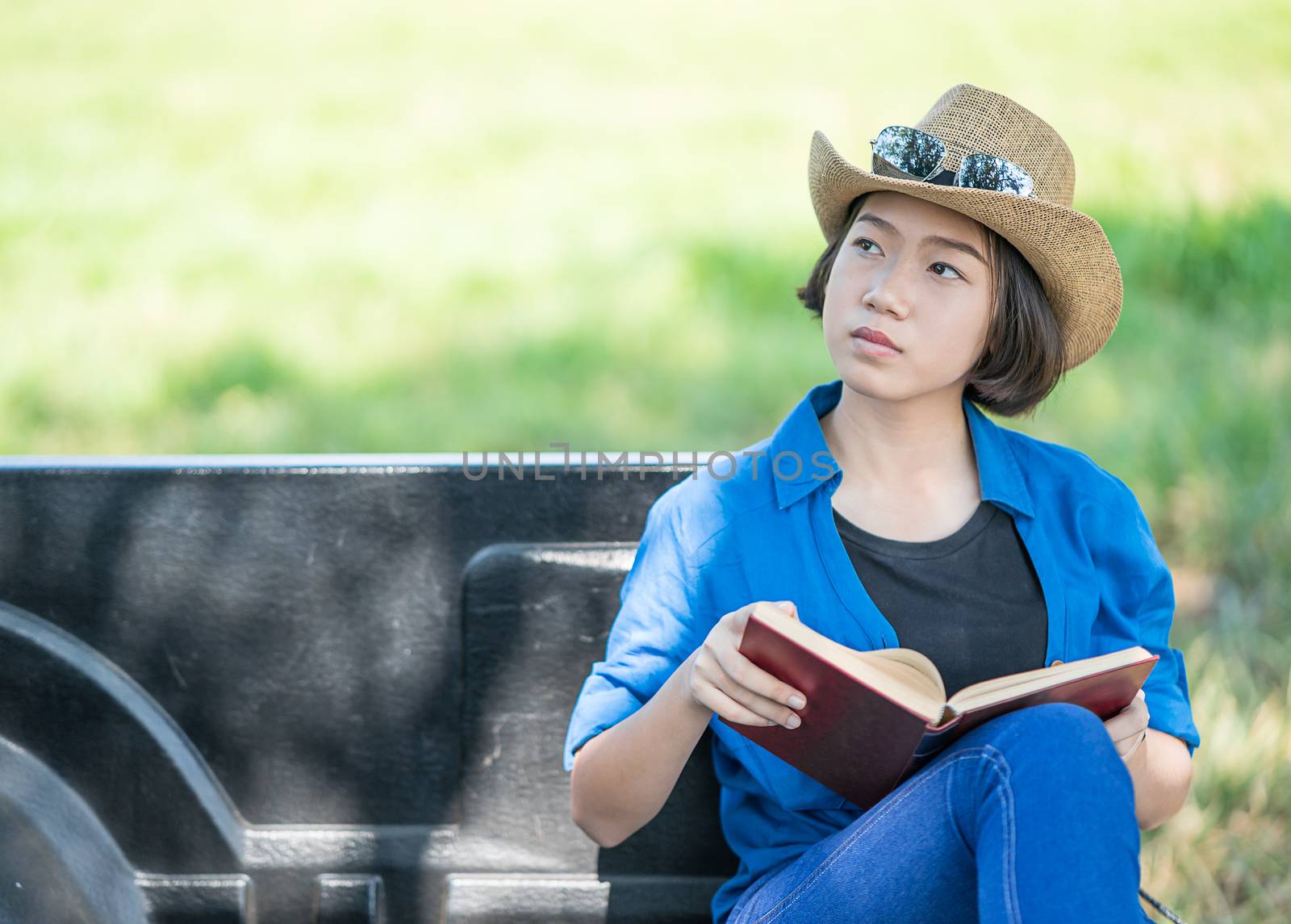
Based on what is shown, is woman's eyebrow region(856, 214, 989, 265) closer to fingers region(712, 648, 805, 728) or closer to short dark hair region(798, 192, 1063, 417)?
short dark hair region(798, 192, 1063, 417)

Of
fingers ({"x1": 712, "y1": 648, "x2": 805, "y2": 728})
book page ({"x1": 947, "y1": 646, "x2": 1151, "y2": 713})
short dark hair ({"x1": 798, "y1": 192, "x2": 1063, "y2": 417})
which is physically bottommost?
fingers ({"x1": 712, "y1": 648, "x2": 805, "y2": 728})

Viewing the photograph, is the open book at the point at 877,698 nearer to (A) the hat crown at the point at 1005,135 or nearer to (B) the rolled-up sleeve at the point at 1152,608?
(B) the rolled-up sleeve at the point at 1152,608

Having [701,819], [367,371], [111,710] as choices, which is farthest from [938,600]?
[367,371]

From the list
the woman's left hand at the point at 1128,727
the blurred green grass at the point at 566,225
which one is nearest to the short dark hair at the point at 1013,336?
the woman's left hand at the point at 1128,727

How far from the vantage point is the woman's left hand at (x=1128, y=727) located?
147 centimetres

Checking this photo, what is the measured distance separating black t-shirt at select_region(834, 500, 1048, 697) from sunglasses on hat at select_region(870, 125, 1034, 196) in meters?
0.43

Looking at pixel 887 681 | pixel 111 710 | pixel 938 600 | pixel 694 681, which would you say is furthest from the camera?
pixel 111 710

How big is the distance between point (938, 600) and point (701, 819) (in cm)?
53

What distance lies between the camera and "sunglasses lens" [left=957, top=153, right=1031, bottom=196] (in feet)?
4.98

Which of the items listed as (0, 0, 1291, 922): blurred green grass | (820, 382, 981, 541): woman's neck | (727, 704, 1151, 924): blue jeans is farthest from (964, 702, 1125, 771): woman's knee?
(0, 0, 1291, 922): blurred green grass

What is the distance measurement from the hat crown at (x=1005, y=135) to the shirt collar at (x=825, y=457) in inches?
12.8

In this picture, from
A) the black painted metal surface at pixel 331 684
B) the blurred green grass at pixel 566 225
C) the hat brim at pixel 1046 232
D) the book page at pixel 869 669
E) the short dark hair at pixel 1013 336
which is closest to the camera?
the book page at pixel 869 669

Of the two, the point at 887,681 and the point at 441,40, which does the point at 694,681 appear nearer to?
the point at 887,681

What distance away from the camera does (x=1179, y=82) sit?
220 inches
